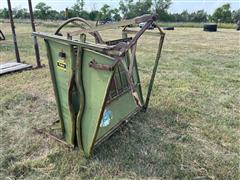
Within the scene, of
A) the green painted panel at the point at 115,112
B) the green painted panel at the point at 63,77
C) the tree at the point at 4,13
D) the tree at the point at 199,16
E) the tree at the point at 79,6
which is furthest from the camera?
the tree at the point at 199,16

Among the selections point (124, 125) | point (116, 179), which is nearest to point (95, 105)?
point (116, 179)

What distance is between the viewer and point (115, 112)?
206cm

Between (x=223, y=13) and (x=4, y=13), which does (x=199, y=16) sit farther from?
(x=4, y=13)

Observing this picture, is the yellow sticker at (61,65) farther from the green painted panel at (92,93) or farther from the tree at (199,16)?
the tree at (199,16)

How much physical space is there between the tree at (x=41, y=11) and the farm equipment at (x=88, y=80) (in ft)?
132

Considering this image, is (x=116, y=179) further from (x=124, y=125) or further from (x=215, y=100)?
(x=215, y=100)

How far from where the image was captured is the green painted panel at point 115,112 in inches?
74.5

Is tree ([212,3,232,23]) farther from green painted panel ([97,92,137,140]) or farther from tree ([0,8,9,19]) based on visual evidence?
green painted panel ([97,92,137,140])

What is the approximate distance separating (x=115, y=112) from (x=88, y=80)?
1.73ft

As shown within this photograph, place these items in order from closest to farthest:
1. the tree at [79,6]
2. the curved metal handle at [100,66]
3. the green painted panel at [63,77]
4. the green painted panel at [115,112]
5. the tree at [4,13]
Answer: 1. the curved metal handle at [100,66]
2. the green painted panel at [63,77]
3. the green painted panel at [115,112]
4. the tree at [4,13]
5. the tree at [79,6]

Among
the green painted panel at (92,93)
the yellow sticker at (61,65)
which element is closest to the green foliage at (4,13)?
the yellow sticker at (61,65)

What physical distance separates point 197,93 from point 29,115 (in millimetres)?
2285

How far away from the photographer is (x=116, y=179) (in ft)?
5.49

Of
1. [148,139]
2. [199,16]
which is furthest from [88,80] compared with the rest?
[199,16]
